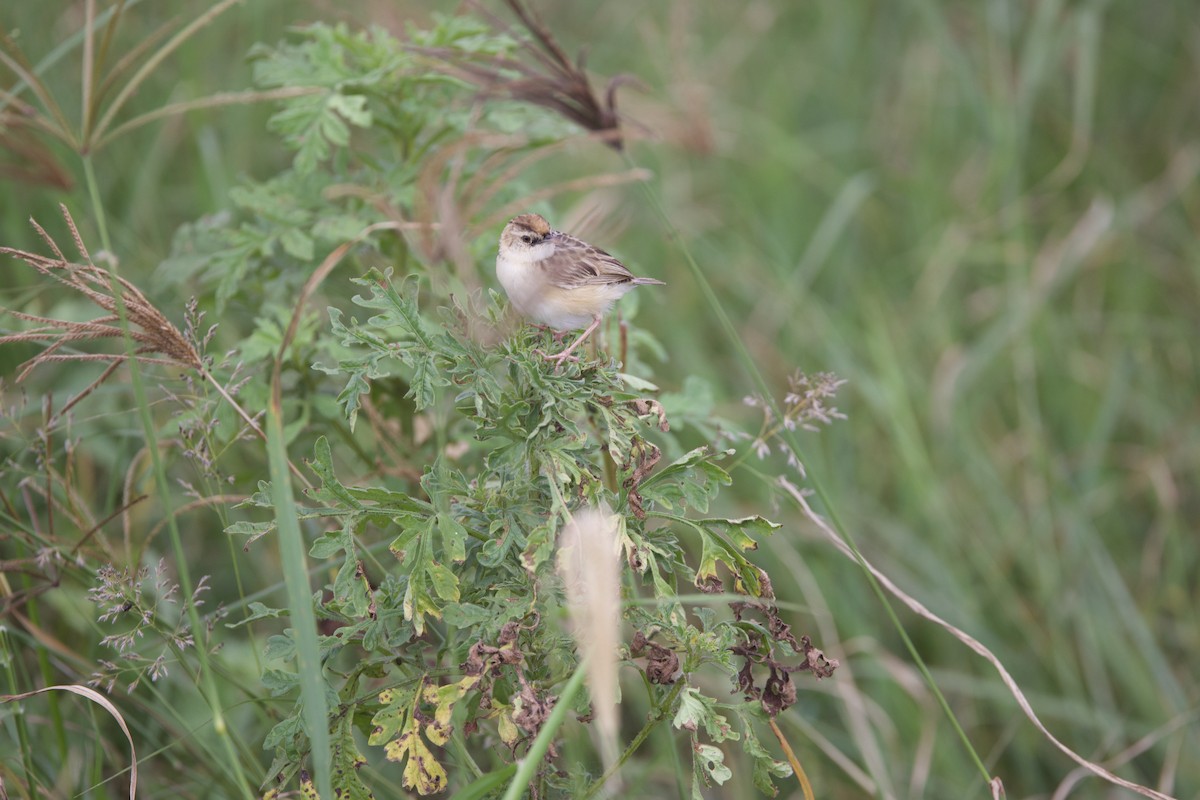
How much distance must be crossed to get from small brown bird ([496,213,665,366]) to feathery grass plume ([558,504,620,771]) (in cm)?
49

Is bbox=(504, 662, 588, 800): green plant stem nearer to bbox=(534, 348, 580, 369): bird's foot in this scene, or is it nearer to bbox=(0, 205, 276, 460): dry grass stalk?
bbox=(534, 348, 580, 369): bird's foot

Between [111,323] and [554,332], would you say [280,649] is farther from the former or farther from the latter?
[554,332]

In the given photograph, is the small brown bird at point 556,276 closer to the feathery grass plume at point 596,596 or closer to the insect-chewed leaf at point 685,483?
the insect-chewed leaf at point 685,483

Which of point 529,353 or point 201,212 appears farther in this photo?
point 201,212

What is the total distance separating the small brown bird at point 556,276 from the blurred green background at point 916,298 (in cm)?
35

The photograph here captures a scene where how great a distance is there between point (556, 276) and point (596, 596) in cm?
118

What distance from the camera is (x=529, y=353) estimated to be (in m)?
1.94

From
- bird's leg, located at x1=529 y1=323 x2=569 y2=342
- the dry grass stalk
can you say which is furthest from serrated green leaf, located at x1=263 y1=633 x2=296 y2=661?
bird's leg, located at x1=529 y1=323 x2=569 y2=342

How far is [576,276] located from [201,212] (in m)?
2.42

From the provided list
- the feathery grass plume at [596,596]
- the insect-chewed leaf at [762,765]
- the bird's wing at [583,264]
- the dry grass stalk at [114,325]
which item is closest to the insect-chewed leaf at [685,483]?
the feathery grass plume at [596,596]

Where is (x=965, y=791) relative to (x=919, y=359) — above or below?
below

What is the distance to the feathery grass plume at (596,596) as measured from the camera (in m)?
1.26

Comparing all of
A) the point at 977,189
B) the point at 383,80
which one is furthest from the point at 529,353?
the point at 977,189

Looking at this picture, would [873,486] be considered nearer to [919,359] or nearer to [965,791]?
[919,359]
